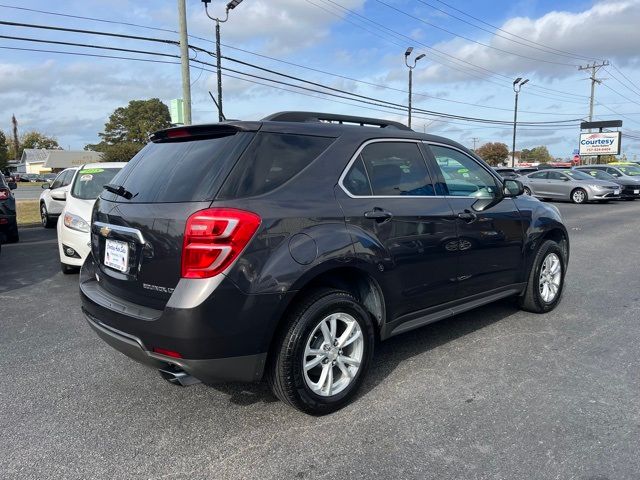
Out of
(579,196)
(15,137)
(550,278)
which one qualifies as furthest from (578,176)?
(15,137)

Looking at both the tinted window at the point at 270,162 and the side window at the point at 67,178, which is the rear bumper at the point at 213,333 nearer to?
the tinted window at the point at 270,162

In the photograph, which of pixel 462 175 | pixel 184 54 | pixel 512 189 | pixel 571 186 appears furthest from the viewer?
pixel 571 186

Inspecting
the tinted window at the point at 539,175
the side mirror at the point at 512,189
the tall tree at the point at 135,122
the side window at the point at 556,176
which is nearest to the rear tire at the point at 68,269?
the side mirror at the point at 512,189

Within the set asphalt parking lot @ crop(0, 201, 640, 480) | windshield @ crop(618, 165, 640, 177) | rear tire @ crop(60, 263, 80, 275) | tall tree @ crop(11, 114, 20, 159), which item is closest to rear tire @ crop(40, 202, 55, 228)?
rear tire @ crop(60, 263, 80, 275)

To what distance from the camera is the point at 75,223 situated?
6.51 meters

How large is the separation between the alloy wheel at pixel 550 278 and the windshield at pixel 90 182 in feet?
19.8

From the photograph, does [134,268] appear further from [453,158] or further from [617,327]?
[617,327]

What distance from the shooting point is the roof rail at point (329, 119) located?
346cm

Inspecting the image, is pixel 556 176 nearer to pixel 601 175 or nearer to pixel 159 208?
pixel 601 175

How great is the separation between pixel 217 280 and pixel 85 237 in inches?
177

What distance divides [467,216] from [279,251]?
1865mm

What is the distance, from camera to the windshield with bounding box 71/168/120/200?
24.6 feet

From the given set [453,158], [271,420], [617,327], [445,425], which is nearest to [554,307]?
[617,327]

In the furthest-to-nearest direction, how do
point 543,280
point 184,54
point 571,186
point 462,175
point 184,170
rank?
point 571,186 < point 184,54 < point 543,280 < point 462,175 < point 184,170
